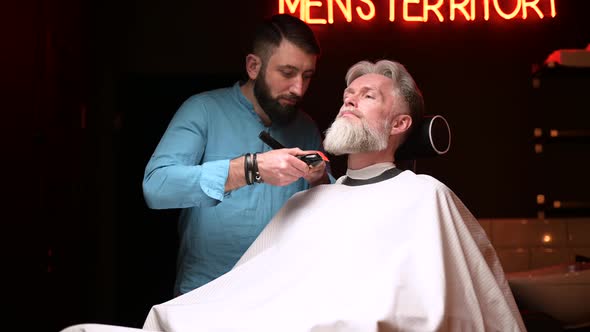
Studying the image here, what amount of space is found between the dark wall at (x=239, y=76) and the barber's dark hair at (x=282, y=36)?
1591mm

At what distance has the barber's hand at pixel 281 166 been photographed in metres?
1.91

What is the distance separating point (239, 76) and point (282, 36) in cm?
169

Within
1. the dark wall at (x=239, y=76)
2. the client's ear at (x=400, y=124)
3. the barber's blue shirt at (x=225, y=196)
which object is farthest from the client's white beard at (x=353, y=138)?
the dark wall at (x=239, y=76)

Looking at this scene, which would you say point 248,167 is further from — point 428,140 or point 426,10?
point 426,10

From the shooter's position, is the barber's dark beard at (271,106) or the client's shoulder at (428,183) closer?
the client's shoulder at (428,183)

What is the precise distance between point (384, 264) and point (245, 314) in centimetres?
41

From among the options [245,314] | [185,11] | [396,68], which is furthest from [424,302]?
[185,11]

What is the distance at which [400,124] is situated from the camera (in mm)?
2207

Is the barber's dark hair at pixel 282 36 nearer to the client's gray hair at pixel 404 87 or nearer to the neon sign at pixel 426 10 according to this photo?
the client's gray hair at pixel 404 87

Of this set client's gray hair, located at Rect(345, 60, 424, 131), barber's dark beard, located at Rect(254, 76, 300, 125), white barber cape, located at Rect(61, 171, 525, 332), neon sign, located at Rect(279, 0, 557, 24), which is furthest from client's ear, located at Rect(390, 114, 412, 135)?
Result: neon sign, located at Rect(279, 0, 557, 24)

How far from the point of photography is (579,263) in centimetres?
319

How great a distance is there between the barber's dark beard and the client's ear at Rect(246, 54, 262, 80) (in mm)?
32

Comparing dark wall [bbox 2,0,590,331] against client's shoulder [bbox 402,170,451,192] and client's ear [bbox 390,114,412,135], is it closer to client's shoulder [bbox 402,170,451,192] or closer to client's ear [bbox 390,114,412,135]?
client's ear [bbox 390,114,412,135]

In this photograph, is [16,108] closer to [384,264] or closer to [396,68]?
[396,68]
